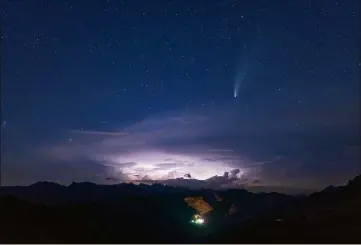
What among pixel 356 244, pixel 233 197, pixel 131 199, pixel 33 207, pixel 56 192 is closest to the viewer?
pixel 356 244

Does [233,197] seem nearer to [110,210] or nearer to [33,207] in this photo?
[110,210]

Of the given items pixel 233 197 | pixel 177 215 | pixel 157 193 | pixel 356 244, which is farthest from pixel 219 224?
pixel 356 244

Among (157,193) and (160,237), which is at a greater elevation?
(157,193)

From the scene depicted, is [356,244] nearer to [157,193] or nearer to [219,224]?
[219,224]

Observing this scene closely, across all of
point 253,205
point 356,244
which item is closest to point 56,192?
point 253,205

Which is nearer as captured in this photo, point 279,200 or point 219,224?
point 219,224

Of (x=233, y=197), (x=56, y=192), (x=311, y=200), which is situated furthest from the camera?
(x=233, y=197)

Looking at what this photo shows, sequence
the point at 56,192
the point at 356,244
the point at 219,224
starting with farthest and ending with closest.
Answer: the point at 56,192, the point at 219,224, the point at 356,244

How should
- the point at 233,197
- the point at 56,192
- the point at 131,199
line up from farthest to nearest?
the point at 131,199 → the point at 233,197 → the point at 56,192

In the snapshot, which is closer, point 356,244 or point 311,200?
point 356,244
